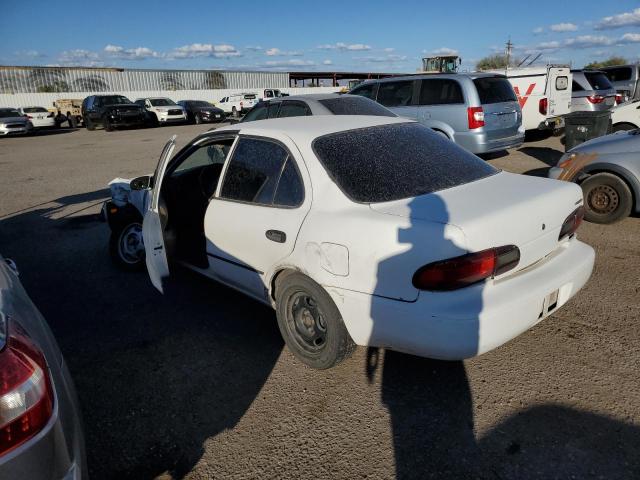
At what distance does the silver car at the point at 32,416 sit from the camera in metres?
1.39

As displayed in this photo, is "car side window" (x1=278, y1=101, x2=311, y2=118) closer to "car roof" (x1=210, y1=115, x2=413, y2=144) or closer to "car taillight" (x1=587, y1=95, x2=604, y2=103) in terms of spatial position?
"car roof" (x1=210, y1=115, x2=413, y2=144)

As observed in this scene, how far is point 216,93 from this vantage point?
4409cm

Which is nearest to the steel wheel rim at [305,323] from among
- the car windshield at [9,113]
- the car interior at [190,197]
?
the car interior at [190,197]

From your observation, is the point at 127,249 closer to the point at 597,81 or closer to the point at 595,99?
the point at 595,99

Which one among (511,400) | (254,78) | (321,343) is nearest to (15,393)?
(321,343)

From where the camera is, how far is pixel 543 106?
478 inches

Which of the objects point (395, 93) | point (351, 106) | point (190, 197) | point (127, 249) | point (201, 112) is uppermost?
point (395, 93)

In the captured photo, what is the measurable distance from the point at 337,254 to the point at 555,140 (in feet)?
43.1

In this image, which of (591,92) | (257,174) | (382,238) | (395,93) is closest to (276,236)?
(257,174)

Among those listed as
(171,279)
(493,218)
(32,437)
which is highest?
(493,218)

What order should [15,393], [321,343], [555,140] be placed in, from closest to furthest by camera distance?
[15,393] < [321,343] < [555,140]

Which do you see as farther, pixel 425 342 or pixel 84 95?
pixel 84 95

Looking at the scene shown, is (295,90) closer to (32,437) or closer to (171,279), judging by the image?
(171,279)

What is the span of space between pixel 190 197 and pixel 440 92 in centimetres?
664
